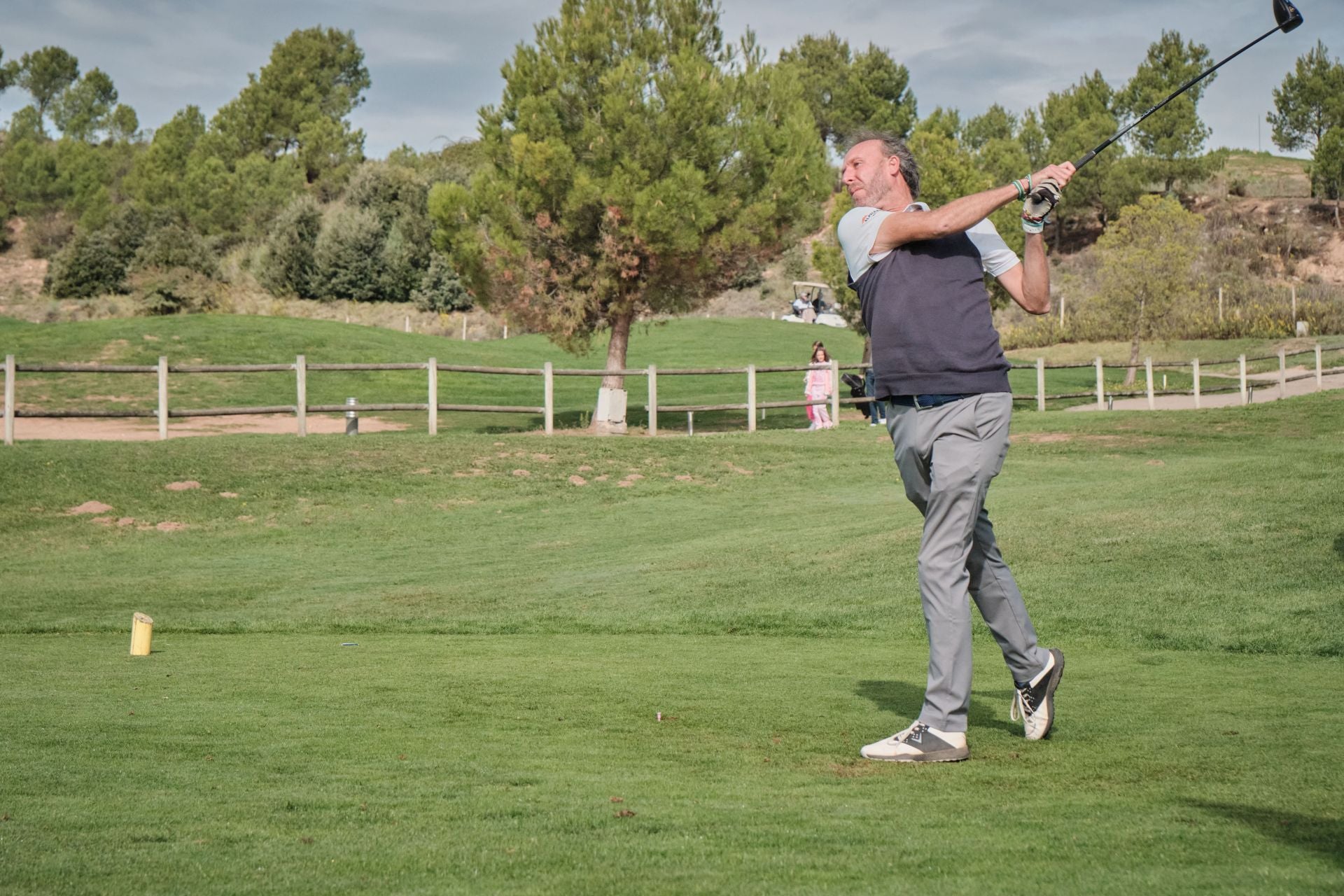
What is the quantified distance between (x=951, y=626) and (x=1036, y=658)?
46 centimetres

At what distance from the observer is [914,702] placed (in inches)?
235

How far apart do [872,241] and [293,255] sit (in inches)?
2585

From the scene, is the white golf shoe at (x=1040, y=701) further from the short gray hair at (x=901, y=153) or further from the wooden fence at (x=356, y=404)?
the wooden fence at (x=356, y=404)

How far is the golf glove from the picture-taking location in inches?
197

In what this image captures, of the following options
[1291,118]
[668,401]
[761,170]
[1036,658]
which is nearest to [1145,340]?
[668,401]

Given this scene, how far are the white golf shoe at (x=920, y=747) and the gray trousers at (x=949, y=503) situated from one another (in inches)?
1.5

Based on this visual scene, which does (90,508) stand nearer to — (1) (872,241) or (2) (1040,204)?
(1) (872,241)

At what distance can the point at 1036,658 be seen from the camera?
5.09 meters

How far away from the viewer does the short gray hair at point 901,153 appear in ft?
17.0

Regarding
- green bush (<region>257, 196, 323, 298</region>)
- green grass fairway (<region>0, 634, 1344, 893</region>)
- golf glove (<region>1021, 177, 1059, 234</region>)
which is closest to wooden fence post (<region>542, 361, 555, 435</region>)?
green grass fairway (<region>0, 634, 1344, 893</region>)

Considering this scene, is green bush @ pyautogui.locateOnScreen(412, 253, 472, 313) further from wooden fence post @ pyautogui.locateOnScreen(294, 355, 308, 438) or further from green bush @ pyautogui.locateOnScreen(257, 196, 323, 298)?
wooden fence post @ pyautogui.locateOnScreen(294, 355, 308, 438)

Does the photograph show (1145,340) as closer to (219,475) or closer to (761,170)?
(761,170)

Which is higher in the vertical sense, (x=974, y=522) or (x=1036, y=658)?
(x=974, y=522)

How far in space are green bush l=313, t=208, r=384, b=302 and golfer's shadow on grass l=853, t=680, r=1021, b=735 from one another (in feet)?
206
